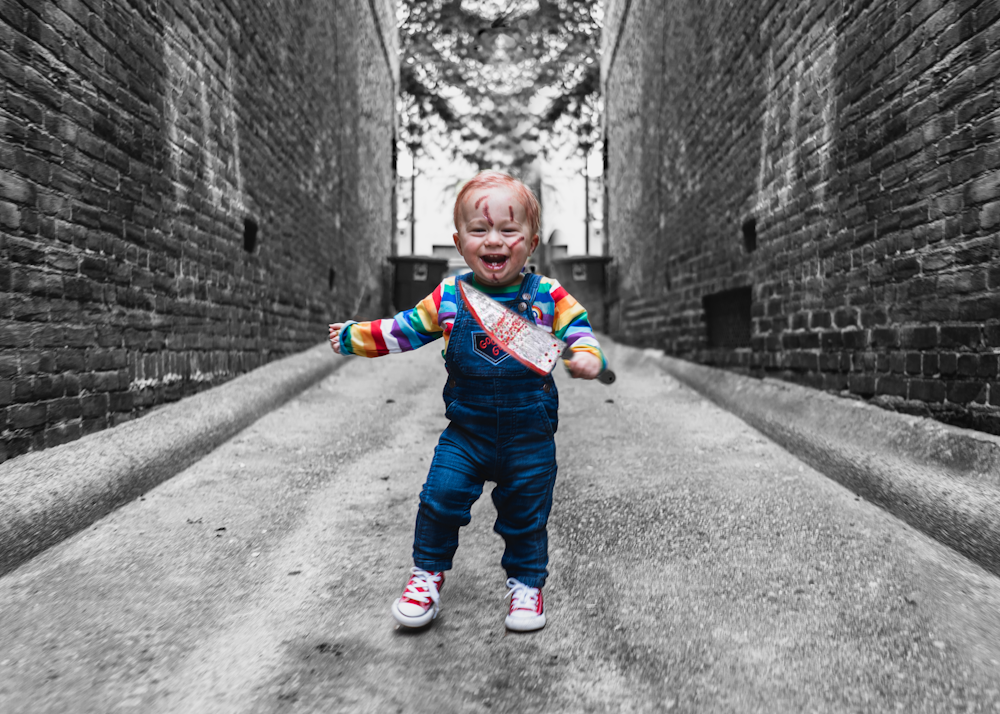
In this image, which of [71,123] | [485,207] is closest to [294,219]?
[71,123]

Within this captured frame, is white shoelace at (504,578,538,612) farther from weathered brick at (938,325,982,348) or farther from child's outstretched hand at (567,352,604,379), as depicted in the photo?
weathered brick at (938,325,982,348)

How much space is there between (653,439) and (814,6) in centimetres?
306

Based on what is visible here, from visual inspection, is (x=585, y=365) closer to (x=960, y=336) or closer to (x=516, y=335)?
(x=516, y=335)

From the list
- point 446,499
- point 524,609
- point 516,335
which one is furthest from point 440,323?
point 524,609

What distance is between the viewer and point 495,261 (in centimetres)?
203

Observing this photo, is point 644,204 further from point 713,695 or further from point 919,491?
point 713,695

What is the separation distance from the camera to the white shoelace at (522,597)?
203cm

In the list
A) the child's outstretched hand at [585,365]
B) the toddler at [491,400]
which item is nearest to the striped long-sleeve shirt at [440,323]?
the toddler at [491,400]

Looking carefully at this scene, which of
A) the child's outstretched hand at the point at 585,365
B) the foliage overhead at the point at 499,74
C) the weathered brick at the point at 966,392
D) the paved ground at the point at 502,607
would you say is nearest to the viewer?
the paved ground at the point at 502,607

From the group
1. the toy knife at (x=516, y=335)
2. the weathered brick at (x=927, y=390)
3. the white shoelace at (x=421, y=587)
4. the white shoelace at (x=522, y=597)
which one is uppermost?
the toy knife at (x=516, y=335)

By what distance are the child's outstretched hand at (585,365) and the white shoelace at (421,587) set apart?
763mm

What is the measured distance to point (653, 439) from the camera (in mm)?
4340

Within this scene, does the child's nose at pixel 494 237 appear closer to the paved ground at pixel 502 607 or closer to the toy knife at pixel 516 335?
the toy knife at pixel 516 335

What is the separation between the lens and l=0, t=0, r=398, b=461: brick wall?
295cm
